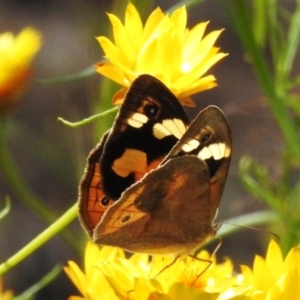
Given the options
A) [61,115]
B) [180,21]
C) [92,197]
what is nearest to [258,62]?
[180,21]

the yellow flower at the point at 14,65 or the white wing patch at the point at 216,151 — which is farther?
the yellow flower at the point at 14,65

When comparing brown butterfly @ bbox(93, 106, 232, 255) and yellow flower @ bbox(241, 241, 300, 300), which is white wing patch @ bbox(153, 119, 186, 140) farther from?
yellow flower @ bbox(241, 241, 300, 300)

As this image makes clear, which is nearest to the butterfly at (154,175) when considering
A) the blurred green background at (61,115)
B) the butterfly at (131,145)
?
the butterfly at (131,145)

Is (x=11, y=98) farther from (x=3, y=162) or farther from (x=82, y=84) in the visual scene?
(x=82, y=84)

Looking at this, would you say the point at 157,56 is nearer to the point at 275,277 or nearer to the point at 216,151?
the point at 216,151

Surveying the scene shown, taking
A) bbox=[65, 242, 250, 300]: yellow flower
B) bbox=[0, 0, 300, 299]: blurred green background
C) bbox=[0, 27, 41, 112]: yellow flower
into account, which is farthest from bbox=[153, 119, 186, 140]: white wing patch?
bbox=[0, 0, 300, 299]: blurred green background

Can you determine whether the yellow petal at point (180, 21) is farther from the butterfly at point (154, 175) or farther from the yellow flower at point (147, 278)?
the yellow flower at point (147, 278)
